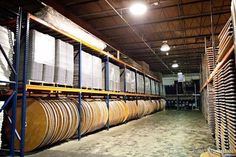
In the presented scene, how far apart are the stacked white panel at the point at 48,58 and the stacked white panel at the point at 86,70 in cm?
146

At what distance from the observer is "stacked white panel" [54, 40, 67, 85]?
4930mm

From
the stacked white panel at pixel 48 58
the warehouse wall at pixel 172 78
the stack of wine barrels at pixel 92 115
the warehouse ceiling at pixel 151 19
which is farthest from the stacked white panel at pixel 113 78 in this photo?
the warehouse wall at pixel 172 78

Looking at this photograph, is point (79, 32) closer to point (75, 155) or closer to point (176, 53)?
point (75, 155)

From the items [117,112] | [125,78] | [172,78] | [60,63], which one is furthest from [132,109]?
[172,78]

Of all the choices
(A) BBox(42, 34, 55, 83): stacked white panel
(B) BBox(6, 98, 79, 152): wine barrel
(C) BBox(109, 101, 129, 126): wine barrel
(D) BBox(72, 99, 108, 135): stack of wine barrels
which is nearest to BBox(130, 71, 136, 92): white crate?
(C) BBox(109, 101, 129, 126): wine barrel

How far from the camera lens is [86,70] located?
6.32 meters

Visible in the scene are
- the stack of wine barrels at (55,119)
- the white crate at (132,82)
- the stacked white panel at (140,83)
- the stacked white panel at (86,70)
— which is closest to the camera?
the stack of wine barrels at (55,119)

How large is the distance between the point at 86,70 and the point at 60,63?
4.54 ft

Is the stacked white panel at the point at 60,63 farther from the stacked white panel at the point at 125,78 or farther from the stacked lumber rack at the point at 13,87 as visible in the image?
the stacked white panel at the point at 125,78

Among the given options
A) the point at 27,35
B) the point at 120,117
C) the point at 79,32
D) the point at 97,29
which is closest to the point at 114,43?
the point at 97,29

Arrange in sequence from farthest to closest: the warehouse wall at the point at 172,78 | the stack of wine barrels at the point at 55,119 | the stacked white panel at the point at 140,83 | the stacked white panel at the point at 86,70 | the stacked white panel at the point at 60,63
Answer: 1. the warehouse wall at the point at 172,78
2. the stacked white panel at the point at 140,83
3. the stacked white panel at the point at 86,70
4. the stacked white panel at the point at 60,63
5. the stack of wine barrels at the point at 55,119

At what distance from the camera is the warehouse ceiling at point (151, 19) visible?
7789 mm

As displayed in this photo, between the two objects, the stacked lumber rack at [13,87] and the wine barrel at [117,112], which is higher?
the stacked lumber rack at [13,87]

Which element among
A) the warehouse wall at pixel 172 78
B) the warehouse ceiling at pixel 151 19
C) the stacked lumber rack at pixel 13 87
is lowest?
the stacked lumber rack at pixel 13 87
